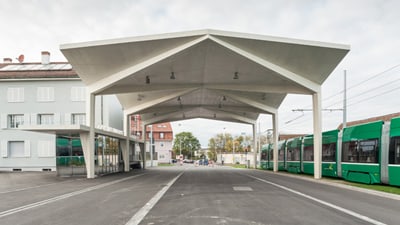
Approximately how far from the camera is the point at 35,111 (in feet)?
133

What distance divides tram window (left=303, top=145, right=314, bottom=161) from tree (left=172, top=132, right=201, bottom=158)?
4012 inches

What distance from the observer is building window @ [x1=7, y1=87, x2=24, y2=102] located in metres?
40.7

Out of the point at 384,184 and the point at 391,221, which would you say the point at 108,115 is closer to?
the point at 384,184

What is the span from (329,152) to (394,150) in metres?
8.13

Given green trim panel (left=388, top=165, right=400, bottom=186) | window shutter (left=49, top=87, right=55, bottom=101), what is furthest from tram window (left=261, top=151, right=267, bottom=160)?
green trim panel (left=388, top=165, right=400, bottom=186)

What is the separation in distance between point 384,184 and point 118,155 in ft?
86.1

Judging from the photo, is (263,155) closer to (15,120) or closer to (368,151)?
(15,120)

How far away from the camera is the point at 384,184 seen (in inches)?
730

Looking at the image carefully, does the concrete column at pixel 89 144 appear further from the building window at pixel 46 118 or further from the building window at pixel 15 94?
the building window at pixel 15 94

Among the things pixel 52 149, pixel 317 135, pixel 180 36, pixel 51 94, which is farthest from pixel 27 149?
pixel 317 135

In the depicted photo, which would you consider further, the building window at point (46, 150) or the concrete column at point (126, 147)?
the building window at point (46, 150)

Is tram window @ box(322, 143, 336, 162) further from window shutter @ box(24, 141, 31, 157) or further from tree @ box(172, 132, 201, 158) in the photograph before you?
tree @ box(172, 132, 201, 158)

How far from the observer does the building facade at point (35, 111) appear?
40062 mm

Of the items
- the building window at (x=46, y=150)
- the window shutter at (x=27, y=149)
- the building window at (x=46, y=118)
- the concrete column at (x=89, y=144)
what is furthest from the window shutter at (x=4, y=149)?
the concrete column at (x=89, y=144)
